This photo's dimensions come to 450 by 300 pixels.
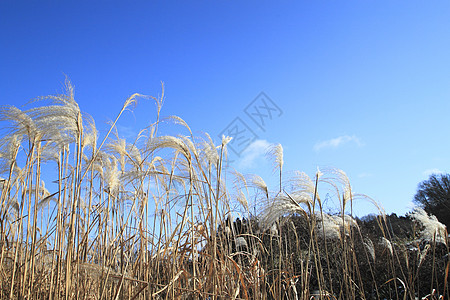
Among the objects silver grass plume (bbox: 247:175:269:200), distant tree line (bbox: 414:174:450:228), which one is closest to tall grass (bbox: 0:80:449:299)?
silver grass plume (bbox: 247:175:269:200)

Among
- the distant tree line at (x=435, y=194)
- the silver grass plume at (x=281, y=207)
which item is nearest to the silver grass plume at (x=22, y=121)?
the silver grass plume at (x=281, y=207)

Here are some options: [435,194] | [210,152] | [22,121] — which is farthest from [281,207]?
[435,194]

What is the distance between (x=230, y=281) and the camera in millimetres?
2436

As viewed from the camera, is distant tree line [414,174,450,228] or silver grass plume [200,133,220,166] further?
distant tree line [414,174,450,228]

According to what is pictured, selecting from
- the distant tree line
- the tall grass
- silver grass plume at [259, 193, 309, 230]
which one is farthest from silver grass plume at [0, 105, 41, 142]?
the distant tree line

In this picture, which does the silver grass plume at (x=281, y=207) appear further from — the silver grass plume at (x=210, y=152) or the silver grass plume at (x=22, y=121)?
the silver grass plume at (x=22, y=121)

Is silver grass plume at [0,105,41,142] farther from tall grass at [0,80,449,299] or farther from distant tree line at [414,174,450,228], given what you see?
distant tree line at [414,174,450,228]

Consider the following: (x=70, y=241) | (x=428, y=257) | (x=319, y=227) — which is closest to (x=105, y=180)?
(x=70, y=241)

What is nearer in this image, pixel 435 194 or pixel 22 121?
pixel 22 121

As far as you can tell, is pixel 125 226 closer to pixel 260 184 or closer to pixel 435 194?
pixel 260 184

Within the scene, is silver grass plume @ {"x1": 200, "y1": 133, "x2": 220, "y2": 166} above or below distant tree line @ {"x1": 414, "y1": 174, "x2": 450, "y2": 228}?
below

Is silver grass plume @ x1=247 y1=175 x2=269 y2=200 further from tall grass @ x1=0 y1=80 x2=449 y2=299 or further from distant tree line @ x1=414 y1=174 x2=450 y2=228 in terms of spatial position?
distant tree line @ x1=414 y1=174 x2=450 y2=228

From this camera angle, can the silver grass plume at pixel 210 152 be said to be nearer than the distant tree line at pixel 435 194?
Yes

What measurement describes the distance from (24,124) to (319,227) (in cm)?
305
